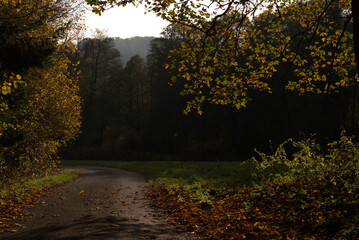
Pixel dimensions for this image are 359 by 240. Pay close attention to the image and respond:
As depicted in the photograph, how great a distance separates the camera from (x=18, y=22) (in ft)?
Result: 42.0

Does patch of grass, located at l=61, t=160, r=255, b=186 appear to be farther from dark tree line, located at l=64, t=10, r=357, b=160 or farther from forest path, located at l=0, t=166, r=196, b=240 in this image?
dark tree line, located at l=64, t=10, r=357, b=160

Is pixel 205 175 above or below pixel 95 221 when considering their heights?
below

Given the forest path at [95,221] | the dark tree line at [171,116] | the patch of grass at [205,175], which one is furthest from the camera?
the dark tree line at [171,116]

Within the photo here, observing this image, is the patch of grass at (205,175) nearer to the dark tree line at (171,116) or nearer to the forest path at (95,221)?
the forest path at (95,221)

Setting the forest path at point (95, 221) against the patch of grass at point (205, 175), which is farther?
the patch of grass at point (205, 175)

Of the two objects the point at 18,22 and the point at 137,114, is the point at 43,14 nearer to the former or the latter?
the point at 18,22

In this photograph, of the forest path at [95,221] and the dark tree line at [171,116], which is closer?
the forest path at [95,221]

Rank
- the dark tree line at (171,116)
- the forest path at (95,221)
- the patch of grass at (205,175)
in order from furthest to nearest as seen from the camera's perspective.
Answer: the dark tree line at (171,116), the patch of grass at (205,175), the forest path at (95,221)

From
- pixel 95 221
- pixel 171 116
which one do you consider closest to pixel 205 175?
pixel 95 221

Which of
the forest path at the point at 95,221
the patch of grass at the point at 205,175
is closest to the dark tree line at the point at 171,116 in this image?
the patch of grass at the point at 205,175

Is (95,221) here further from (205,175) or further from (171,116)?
(171,116)

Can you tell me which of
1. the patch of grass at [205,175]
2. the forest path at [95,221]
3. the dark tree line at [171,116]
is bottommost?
the patch of grass at [205,175]

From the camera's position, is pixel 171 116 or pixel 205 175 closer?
pixel 205 175

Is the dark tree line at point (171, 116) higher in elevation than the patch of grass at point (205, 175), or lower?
higher
